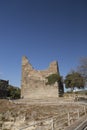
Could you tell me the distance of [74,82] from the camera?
62.4 m

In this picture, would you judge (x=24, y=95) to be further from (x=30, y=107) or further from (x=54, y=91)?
(x=30, y=107)

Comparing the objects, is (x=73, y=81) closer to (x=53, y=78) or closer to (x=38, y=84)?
(x=53, y=78)

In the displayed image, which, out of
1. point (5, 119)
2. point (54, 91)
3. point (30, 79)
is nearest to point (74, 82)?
point (54, 91)

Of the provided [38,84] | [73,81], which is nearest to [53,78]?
[38,84]

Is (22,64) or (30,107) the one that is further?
(22,64)

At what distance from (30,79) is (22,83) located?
2382mm

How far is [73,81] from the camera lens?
6262 centimetres

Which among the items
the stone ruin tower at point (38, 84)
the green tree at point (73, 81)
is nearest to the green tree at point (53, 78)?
the stone ruin tower at point (38, 84)

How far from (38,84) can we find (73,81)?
10.1m

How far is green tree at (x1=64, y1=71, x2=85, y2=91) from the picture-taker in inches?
2302

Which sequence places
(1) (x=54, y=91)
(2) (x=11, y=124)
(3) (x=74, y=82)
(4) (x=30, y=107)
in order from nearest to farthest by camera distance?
(2) (x=11, y=124) → (4) (x=30, y=107) → (3) (x=74, y=82) → (1) (x=54, y=91)

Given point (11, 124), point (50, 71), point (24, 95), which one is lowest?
point (11, 124)

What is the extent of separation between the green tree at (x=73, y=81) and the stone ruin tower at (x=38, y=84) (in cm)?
304

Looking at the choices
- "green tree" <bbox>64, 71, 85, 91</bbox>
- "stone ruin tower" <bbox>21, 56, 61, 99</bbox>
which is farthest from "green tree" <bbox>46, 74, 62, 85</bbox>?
"green tree" <bbox>64, 71, 85, 91</bbox>
